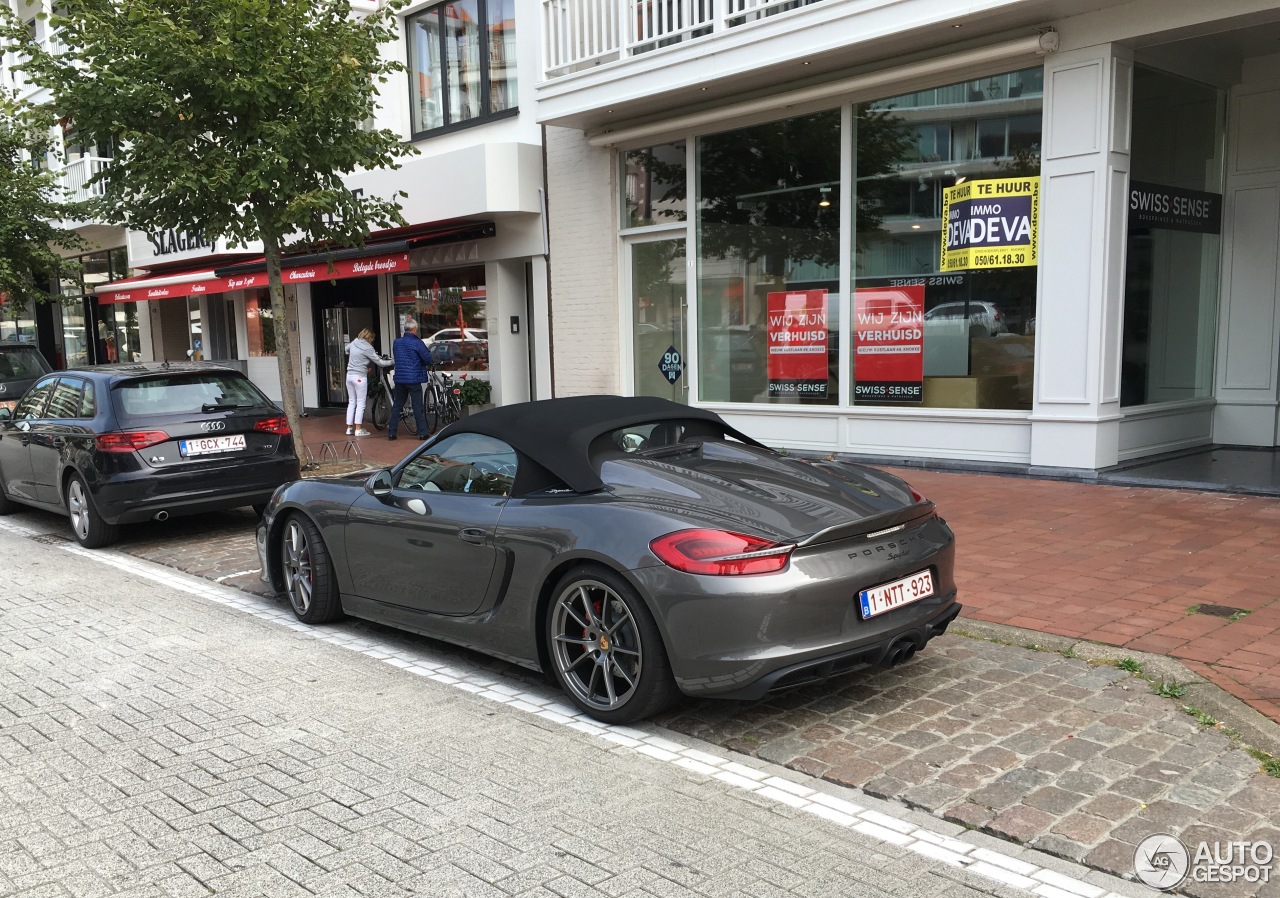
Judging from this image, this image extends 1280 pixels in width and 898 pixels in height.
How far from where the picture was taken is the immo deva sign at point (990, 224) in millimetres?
9914

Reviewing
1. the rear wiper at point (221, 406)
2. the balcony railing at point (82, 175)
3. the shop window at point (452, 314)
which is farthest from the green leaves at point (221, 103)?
the balcony railing at point (82, 175)

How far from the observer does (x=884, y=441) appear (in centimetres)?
1120

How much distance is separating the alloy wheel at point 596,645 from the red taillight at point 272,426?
18.4 feet

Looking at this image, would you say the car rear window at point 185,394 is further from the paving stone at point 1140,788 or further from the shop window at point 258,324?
the shop window at point 258,324

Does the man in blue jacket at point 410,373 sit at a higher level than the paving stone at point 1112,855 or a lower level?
higher

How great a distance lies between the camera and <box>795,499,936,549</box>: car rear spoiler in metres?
4.20

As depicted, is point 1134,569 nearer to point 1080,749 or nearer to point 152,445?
point 1080,749

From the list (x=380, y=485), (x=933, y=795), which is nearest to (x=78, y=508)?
(x=380, y=485)

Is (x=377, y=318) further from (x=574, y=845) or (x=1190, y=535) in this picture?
(x=574, y=845)

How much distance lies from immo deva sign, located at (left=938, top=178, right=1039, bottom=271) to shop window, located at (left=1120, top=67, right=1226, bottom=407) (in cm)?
91

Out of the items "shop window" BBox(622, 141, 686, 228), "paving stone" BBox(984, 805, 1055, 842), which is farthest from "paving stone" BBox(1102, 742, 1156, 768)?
"shop window" BBox(622, 141, 686, 228)

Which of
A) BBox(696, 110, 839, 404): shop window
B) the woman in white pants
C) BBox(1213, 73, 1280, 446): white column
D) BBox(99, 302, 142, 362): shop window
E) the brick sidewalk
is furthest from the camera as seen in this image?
BBox(99, 302, 142, 362): shop window

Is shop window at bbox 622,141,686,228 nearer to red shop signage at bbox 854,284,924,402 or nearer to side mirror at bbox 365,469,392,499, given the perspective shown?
red shop signage at bbox 854,284,924,402

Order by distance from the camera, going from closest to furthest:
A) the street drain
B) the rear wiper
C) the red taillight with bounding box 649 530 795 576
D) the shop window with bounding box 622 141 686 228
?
1. the red taillight with bounding box 649 530 795 576
2. the street drain
3. the rear wiper
4. the shop window with bounding box 622 141 686 228
